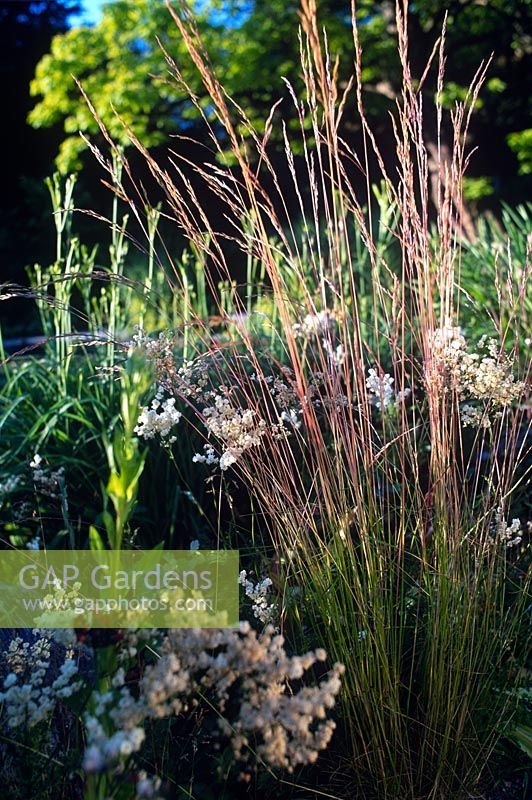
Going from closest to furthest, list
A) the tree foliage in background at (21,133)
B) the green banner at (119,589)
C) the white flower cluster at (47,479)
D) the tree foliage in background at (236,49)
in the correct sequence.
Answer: the green banner at (119,589), the white flower cluster at (47,479), the tree foliage in background at (236,49), the tree foliage in background at (21,133)

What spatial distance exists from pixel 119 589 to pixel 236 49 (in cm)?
1027

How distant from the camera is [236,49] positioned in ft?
34.1

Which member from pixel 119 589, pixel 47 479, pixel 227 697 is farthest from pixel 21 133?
pixel 227 697

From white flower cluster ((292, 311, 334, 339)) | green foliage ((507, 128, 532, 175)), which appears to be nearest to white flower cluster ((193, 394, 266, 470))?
white flower cluster ((292, 311, 334, 339))

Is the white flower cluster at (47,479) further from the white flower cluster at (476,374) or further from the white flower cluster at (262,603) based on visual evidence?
the white flower cluster at (476,374)

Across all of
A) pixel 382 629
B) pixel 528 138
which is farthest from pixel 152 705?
pixel 528 138

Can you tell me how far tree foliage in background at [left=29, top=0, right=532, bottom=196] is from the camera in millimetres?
10312

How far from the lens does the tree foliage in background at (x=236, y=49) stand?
33.8 ft

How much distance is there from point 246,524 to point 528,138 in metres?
11.6

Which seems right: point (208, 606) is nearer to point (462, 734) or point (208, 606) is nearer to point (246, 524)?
point (462, 734)

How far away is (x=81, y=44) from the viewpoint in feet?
34.4

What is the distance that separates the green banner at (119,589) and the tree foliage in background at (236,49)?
848cm

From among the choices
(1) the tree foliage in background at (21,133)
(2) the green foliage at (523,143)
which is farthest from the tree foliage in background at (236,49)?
(1) the tree foliage in background at (21,133)

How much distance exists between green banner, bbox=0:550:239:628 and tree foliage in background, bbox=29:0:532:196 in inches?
334
